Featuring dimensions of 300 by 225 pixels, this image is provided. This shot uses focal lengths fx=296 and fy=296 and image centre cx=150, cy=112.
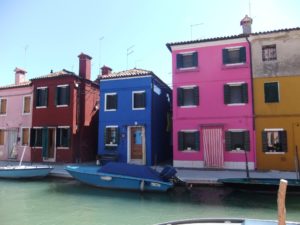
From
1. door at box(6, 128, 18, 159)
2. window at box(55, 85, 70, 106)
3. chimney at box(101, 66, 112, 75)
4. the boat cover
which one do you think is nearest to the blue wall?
window at box(55, 85, 70, 106)

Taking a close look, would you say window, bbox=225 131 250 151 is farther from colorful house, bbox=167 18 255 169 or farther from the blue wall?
the blue wall

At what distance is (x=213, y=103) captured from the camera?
59.6ft

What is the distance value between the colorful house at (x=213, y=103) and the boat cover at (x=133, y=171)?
5116 millimetres

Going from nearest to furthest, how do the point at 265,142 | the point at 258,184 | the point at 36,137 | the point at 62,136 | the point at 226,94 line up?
the point at 258,184 < the point at 265,142 < the point at 226,94 < the point at 62,136 < the point at 36,137

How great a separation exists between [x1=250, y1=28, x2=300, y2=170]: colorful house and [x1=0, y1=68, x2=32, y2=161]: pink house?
655 inches

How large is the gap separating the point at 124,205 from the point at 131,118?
9225 mm

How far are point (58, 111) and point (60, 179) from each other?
6.69m

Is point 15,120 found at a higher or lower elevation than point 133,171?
higher

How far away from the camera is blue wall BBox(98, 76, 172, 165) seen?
1942 centimetres

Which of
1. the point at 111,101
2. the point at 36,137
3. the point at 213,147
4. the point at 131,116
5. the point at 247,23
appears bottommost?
the point at 213,147

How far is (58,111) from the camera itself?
850 inches

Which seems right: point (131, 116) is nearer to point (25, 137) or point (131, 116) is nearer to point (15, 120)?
point (25, 137)

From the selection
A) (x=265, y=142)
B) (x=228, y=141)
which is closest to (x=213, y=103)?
(x=228, y=141)

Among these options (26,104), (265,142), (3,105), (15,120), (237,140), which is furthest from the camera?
(3,105)
